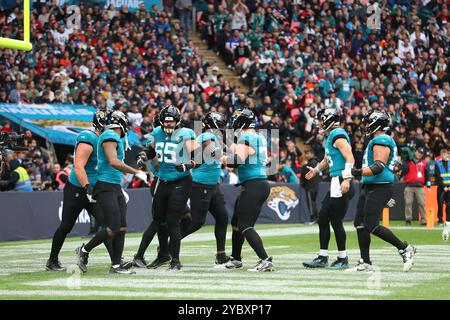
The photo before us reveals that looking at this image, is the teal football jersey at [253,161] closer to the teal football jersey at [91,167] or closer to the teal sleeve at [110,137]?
the teal sleeve at [110,137]

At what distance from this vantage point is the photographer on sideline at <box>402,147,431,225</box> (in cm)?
2542

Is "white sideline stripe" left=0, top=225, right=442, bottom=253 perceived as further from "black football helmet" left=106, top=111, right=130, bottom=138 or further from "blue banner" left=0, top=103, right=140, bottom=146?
"black football helmet" left=106, top=111, right=130, bottom=138

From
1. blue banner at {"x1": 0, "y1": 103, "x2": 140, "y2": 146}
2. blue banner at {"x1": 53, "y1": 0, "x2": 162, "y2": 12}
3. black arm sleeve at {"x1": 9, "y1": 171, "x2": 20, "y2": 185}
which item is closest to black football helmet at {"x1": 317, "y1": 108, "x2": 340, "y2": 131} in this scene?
black arm sleeve at {"x1": 9, "y1": 171, "x2": 20, "y2": 185}

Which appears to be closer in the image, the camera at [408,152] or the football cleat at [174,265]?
the football cleat at [174,265]

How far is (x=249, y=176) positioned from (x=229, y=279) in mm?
1732

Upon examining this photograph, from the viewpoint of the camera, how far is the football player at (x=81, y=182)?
42.1 ft

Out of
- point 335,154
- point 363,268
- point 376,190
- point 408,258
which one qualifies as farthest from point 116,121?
point 408,258

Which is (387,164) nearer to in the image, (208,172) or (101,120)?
(208,172)

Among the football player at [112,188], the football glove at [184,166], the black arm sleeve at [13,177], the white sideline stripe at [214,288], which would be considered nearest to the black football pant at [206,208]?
the football glove at [184,166]

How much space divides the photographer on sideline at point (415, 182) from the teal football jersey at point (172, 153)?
13.3 meters

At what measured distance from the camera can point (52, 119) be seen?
24.4 m

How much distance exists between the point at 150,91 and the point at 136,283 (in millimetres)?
16941

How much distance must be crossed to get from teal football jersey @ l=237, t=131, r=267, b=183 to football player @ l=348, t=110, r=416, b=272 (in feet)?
4.09
